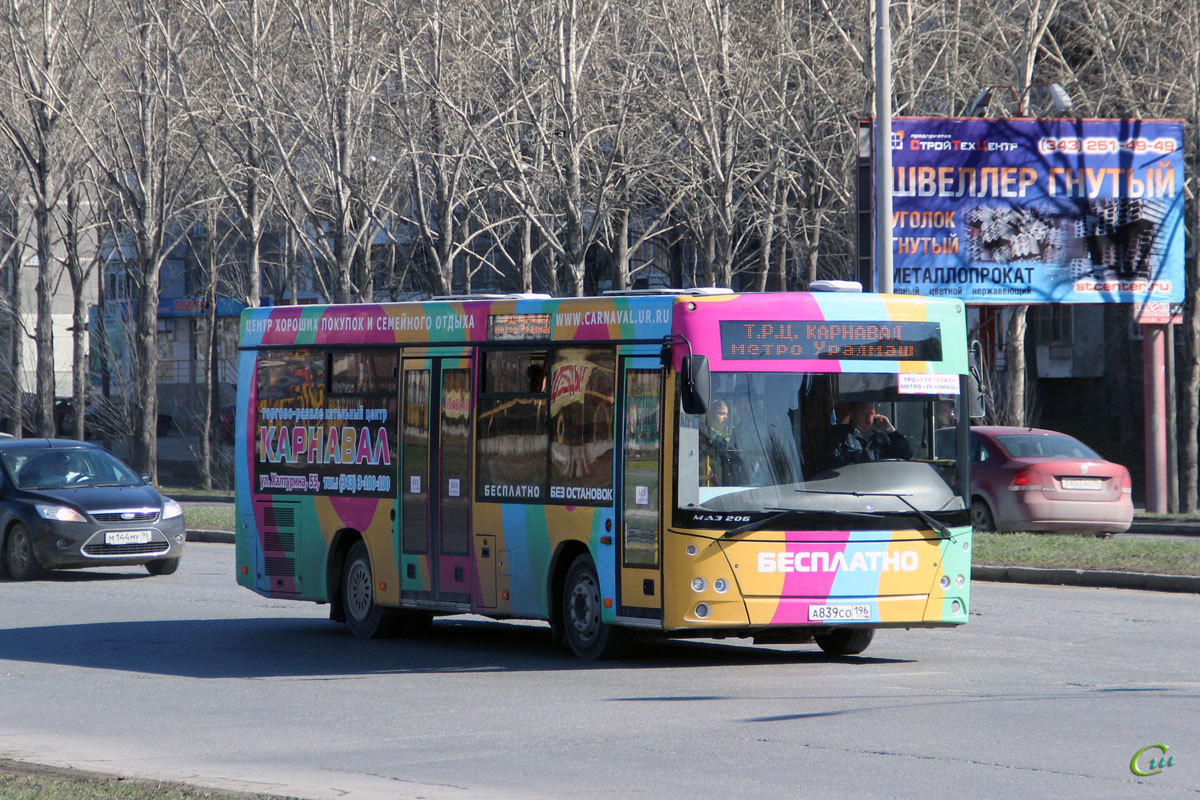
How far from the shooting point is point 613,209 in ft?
96.6

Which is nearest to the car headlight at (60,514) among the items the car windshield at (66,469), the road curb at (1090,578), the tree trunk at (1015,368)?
the car windshield at (66,469)

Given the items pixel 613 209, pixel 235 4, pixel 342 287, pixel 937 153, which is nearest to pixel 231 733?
pixel 937 153

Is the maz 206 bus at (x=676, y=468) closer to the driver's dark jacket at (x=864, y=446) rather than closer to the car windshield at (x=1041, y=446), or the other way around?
the driver's dark jacket at (x=864, y=446)

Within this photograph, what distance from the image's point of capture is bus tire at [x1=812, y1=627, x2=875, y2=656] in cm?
1223

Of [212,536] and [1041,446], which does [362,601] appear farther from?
[212,536]

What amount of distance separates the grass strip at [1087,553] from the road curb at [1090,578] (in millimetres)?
147

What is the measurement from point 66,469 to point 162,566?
1804mm

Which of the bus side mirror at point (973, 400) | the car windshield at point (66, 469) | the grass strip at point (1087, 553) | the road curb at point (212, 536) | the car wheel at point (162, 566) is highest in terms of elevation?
the bus side mirror at point (973, 400)

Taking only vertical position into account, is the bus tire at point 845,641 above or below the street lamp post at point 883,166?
below

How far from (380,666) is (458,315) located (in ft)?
9.01

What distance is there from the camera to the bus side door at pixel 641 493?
1116 centimetres

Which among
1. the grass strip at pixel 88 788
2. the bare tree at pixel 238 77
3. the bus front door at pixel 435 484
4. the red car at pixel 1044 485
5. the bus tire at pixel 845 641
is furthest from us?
the bare tree at pixel 238 77

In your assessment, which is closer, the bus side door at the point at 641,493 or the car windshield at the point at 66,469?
the bus side door at the point at 641,493

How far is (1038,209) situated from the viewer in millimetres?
24562
